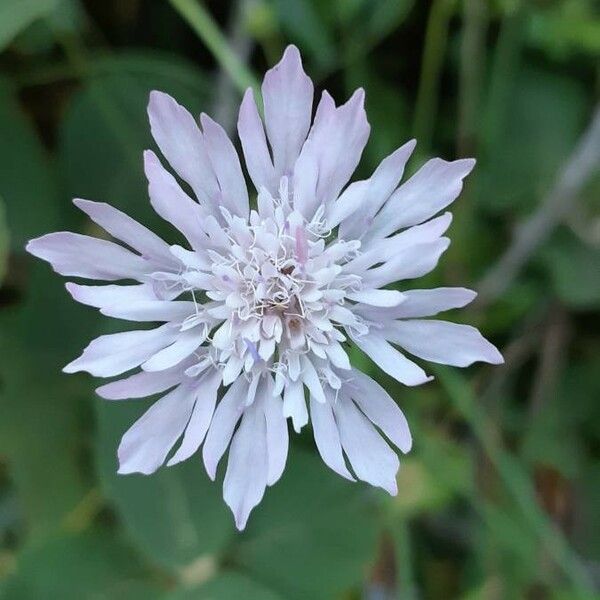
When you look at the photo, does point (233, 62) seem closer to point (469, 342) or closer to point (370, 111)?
point (370, 111)

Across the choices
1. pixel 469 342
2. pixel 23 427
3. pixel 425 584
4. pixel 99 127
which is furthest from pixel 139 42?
pixel 425 584

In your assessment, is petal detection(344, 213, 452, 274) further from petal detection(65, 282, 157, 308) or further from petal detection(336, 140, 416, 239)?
petal detection(65, 282, 157, 308)

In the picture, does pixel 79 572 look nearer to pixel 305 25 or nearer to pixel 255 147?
pixel 255 147

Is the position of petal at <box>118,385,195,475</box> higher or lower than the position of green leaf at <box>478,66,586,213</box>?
lower

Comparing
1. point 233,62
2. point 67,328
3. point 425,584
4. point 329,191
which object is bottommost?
point 425,584

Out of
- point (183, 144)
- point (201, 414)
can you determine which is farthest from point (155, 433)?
point (183, 144)

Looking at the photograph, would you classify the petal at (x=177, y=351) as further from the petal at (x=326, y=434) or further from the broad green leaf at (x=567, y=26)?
the broad green leaf at (x=567, y=26)

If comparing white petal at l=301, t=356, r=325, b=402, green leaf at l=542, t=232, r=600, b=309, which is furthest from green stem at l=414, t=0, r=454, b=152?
white petal at l=301, t=356, r=325, b=402
